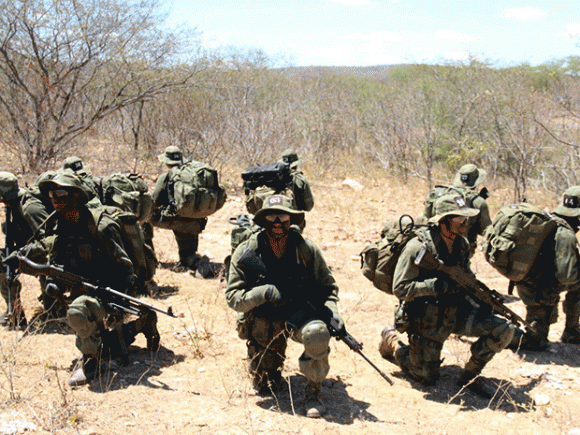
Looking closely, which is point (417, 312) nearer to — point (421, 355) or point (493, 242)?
point (421, 355)

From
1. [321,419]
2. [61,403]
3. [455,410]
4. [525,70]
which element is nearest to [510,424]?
[455,410]

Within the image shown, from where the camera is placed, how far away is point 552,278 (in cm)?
513

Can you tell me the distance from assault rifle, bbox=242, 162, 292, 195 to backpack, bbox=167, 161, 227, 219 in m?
0.57

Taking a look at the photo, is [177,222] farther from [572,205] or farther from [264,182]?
[572,205]

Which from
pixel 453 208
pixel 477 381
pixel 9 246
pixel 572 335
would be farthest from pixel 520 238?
pixel 9 246

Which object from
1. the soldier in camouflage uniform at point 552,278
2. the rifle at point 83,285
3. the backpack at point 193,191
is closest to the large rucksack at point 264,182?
the backpack at point 193,191

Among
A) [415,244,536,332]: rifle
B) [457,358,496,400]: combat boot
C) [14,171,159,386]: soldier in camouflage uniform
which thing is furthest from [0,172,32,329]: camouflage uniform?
[457,358,496,400]: combat boot

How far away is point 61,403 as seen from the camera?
11.9 ft

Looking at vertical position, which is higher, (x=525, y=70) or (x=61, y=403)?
(x=525, y=70)

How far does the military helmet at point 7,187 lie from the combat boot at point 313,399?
3.10 meters

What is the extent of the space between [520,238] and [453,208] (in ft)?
3.11

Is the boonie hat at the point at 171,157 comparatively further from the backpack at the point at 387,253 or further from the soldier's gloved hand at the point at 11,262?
the backpack at the point at 387,253

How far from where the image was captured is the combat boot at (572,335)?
18.0 feet

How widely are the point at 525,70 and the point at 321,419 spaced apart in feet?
54.5
